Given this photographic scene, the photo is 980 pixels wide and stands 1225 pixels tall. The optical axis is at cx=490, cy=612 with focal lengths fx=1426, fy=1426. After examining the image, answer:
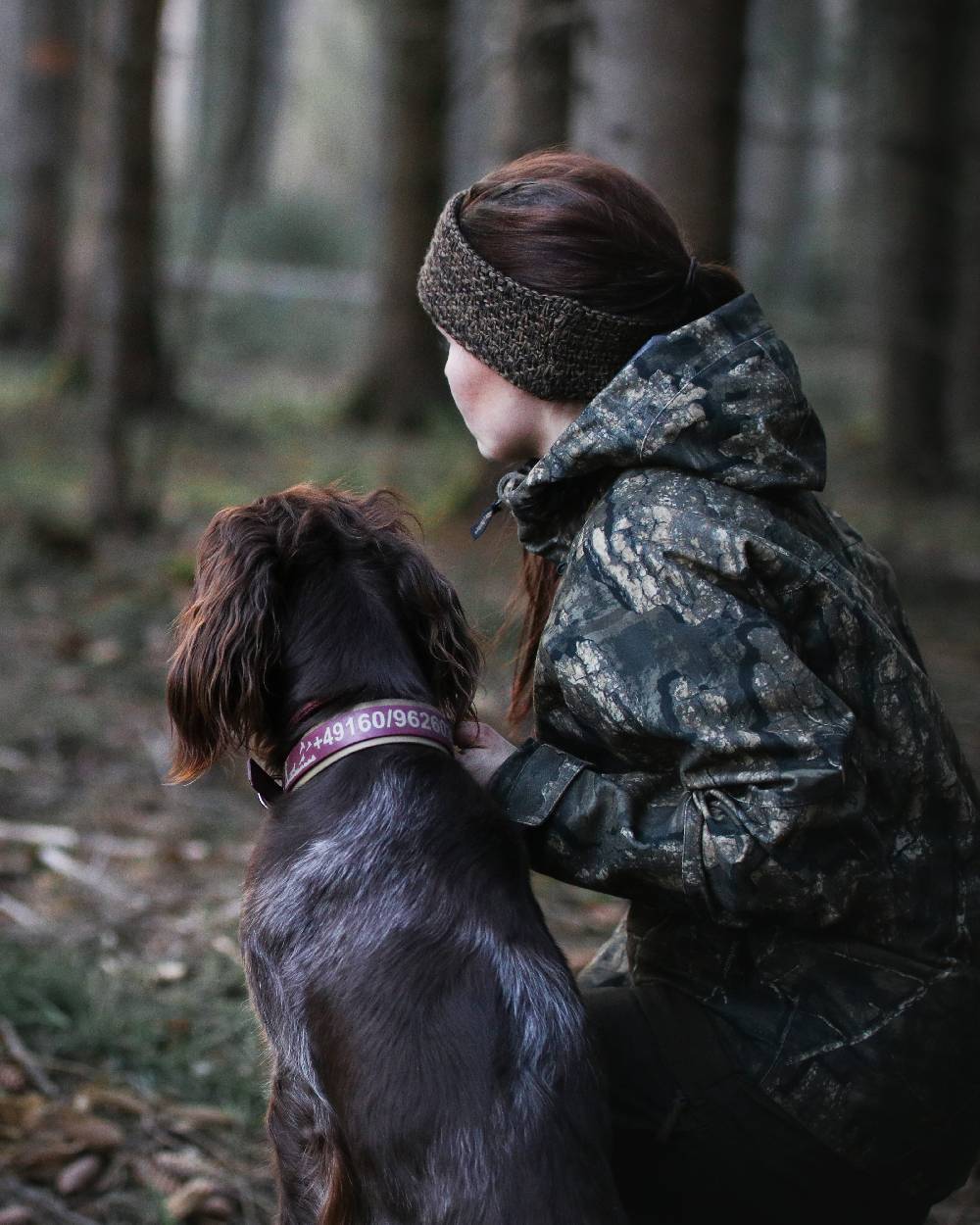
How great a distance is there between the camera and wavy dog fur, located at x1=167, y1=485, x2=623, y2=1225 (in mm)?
2209

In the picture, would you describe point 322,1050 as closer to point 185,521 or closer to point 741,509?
point 741,509

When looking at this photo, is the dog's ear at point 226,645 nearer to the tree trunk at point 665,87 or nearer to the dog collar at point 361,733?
the dog collar at point 361,733

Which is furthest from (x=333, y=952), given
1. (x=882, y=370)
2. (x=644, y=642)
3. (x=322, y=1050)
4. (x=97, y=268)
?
(x=882, y=370)

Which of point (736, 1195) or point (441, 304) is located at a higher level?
point (441, 304)

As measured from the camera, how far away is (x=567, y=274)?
2.57m

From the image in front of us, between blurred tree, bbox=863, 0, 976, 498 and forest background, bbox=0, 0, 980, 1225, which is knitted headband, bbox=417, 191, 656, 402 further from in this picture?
blurred tree, bbox=863, 0, 976, 498

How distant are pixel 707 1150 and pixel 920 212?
1099cm

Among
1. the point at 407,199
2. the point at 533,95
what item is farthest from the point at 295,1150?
the point at 407,199

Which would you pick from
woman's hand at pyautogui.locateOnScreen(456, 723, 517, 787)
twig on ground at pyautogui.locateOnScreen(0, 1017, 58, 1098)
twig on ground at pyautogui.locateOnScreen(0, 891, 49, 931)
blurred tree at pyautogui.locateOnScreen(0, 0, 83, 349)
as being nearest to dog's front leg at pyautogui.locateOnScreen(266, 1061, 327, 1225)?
woman's hand at pyautogui.locateOnScreen(456, 723, 517, 787)

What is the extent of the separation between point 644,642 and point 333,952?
73 centimetres

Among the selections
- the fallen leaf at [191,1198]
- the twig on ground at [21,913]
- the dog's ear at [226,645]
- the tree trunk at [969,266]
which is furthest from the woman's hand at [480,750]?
the tree trunk at [969,266]

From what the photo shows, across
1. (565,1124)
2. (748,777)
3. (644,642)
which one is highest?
(644,642)

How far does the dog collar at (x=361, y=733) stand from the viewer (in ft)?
8.23

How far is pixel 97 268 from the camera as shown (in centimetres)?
866
